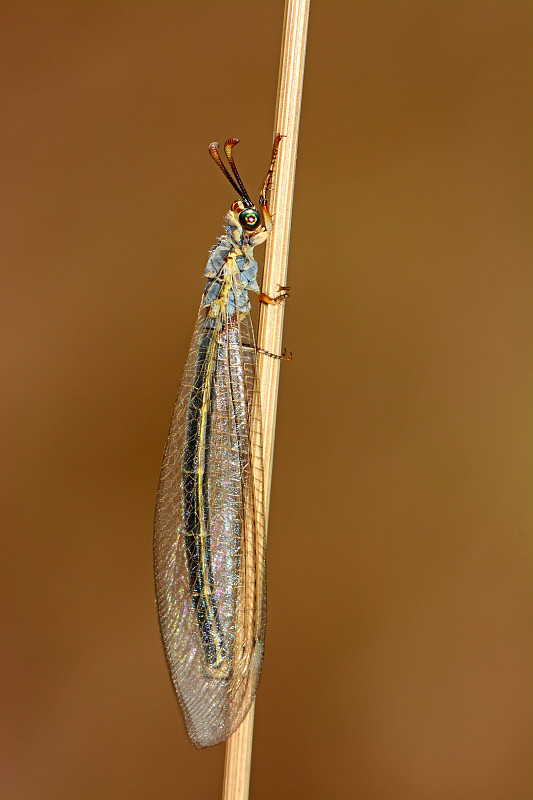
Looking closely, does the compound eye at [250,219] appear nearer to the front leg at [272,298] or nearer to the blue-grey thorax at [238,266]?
the blue-grey thorax at [238,266]

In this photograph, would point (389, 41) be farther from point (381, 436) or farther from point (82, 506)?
point (82, 506)

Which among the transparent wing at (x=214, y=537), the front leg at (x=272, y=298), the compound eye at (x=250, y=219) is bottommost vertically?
the transparent wing at (x=214, y=537)

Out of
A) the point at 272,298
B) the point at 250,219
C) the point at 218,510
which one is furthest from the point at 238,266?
the point at 218,510

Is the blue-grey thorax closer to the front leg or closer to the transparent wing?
the transparent wing

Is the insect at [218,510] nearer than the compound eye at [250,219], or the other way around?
the insect at [218,510]

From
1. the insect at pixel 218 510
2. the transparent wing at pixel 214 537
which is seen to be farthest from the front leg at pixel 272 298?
the transparent wing at pixel 214 537

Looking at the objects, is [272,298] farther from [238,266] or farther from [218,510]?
[218,510]

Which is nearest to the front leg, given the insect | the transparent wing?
the insect

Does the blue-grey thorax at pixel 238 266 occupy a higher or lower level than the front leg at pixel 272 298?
higher
